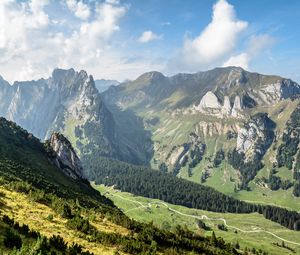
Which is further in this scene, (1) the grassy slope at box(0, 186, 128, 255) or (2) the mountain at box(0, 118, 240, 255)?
(1) the grassy slope at box(0, 186, 128, 255)

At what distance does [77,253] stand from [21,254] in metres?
11.2

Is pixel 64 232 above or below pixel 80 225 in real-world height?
below

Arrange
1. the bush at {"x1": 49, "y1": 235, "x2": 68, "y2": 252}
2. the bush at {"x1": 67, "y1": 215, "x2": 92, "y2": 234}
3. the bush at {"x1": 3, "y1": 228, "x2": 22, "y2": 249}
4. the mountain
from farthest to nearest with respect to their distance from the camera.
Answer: the bush at {"x1": 67, "y1": 215, "x2": 92, "y2": 234} → the bush at {"x1": 49, "y1": 235, "x2": 68, "y2": 252} → the mountain → the bush at {"x1": 3, "y1": 228, "x2": 22, "y2": 249}

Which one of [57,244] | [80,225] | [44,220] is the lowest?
[57,244]

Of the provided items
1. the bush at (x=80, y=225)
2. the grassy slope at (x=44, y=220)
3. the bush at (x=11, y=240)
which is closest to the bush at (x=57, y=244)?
the bush at (x=11, y=240)

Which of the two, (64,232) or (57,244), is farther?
(64,232)

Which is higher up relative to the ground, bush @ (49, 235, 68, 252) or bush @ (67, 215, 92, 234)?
bush @ (67, 215, 92, 234)

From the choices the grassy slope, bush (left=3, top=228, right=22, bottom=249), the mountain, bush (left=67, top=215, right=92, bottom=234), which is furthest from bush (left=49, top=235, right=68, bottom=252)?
bush (left=67, top=215, right=92, bottom=234)

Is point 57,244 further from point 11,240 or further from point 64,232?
point 64,232

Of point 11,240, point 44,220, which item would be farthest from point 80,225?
point 11,240

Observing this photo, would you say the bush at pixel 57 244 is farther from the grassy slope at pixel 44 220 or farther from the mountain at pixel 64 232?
the grassy slope at pixel 44 220

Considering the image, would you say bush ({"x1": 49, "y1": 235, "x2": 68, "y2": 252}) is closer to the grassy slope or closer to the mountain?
the mountain

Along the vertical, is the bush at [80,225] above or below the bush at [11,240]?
above

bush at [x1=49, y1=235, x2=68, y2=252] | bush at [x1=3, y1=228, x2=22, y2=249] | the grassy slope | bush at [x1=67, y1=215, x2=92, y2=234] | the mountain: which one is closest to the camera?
bush at [x1=3, y1=228, x2=22, y2=249]
